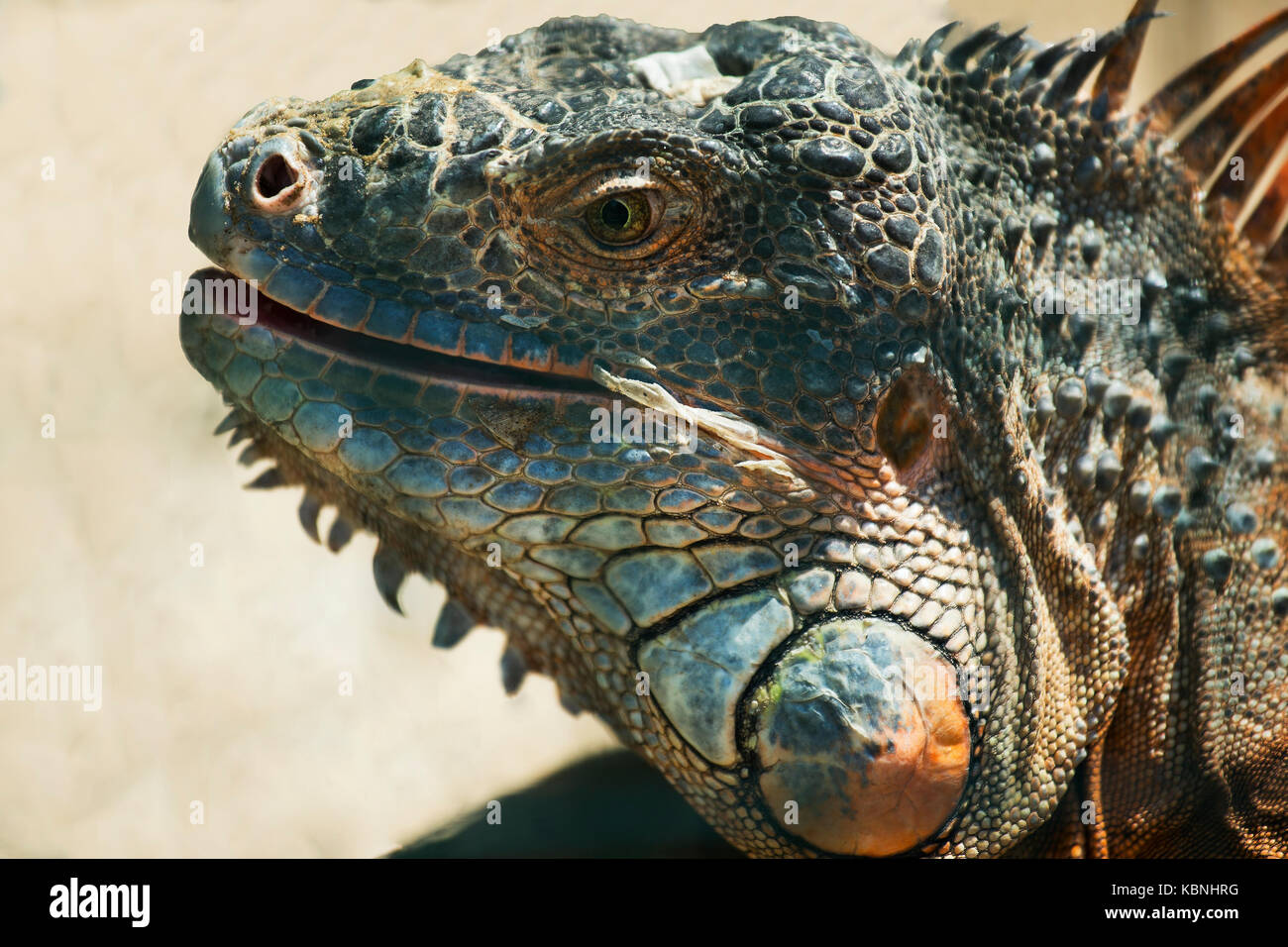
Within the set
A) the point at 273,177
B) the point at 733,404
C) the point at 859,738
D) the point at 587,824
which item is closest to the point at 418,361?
the point at 273,177

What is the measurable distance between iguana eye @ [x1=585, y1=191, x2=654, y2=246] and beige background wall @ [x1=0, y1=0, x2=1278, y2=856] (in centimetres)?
293

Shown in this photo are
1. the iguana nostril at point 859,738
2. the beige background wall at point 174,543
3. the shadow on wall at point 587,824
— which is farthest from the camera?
the beige background wall at point 174,543

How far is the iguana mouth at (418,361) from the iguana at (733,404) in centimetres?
1

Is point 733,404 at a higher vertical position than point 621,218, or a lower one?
lower

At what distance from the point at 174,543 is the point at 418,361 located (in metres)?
3.32

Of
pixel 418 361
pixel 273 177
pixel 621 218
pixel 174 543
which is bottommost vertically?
pixel 174 543

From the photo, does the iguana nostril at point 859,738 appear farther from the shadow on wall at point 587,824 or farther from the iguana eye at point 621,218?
the shadow on wall at point 587,824

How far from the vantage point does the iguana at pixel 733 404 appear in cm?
281

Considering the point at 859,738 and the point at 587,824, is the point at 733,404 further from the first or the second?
the point at 587,824

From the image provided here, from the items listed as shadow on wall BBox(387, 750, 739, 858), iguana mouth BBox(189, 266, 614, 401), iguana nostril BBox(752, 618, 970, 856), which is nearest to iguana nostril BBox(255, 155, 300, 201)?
iguana mouth BBox(189, 266, 614, 401)

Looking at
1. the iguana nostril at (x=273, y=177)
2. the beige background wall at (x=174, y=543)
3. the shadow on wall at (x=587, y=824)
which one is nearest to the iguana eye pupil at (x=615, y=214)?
the iguana nostril at (x=273, y=177)

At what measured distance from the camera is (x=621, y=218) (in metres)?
2.83

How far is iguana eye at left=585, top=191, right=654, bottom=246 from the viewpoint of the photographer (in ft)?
9.23
